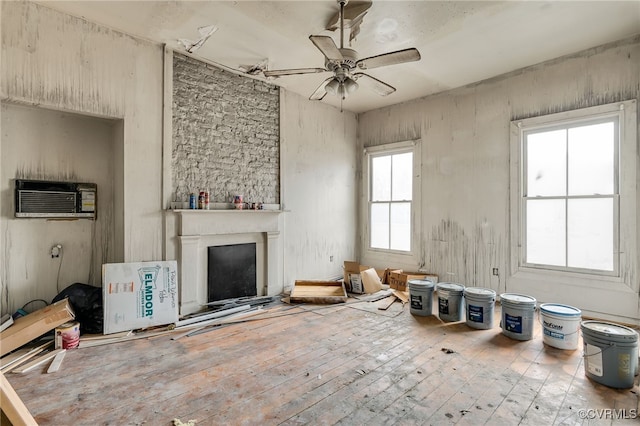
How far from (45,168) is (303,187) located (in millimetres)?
3276

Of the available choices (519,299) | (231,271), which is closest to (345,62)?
(519,299)

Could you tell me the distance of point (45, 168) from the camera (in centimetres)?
339

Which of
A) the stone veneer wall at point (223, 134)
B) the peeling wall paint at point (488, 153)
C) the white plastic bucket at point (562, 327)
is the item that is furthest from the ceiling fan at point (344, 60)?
the white plastic bucket at point (562, 327)

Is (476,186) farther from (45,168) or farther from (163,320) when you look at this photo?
(45,168)

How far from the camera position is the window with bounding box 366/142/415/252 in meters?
5.57

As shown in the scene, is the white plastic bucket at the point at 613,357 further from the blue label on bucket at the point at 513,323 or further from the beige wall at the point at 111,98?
the beige wall at the point at 111,98

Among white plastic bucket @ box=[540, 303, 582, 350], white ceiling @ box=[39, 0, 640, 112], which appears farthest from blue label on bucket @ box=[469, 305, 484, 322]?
white ceiling @ box=[39, 0, 640, 112]

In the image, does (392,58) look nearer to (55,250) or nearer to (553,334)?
(553,334)

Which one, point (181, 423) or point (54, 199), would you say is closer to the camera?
point (181, 423)

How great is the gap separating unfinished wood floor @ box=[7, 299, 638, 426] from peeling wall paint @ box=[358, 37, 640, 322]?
133cm

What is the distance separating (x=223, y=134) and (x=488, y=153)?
3.76 m

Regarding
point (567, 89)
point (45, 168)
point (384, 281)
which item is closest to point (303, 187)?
point (384, 281)

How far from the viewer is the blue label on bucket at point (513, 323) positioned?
Result: 10.4 ft

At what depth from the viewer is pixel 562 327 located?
291 centimetres
